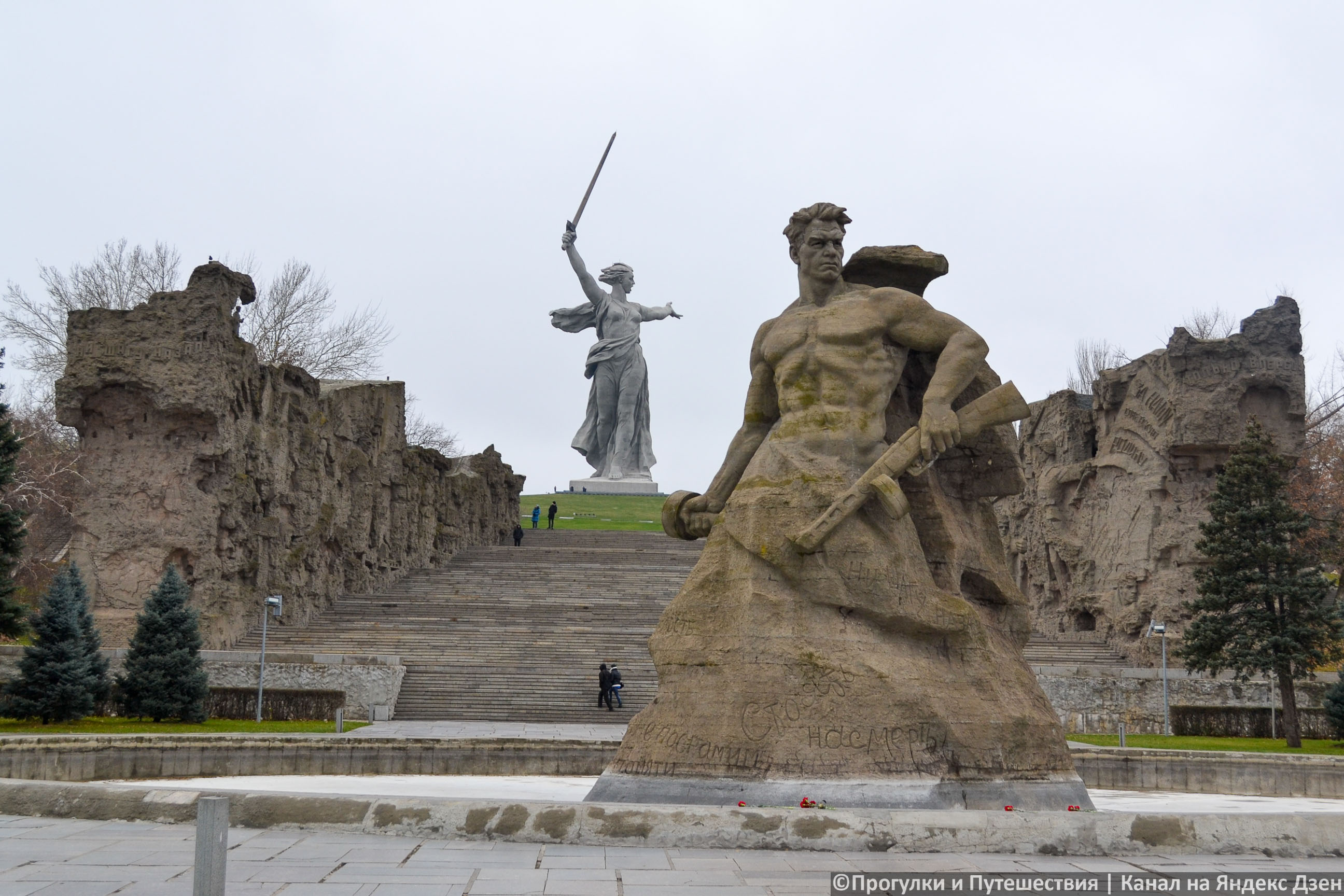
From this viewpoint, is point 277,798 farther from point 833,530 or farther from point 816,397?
point 816,397

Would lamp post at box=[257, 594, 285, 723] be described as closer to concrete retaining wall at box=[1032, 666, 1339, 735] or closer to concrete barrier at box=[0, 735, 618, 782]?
concrete barrier at box=[0, 735, 618, 782]

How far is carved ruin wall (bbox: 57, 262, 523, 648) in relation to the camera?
23250 millimetres

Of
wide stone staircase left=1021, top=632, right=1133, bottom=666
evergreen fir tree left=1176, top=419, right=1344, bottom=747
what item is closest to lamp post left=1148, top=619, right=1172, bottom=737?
evergreen fir tree left=1176, top=419, right=1344, bottom=747

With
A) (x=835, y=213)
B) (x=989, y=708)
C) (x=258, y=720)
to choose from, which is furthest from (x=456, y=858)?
(x=258, y=720)

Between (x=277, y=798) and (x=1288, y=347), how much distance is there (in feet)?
83.6

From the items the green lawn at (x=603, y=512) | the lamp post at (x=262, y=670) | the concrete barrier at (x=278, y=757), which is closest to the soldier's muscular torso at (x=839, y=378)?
the concrete barrier at (x=278, y=757)

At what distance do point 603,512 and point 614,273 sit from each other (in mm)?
10458

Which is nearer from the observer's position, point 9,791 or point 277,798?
point 277,798

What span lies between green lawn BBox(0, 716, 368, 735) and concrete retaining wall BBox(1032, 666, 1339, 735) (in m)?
12.2

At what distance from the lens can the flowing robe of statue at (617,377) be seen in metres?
53.5

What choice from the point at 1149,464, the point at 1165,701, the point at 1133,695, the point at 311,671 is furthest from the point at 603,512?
the point at 1165,701

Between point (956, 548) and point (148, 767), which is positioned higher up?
point (956, 548)

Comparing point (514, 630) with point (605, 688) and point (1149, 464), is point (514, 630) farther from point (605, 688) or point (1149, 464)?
point (1149, 464)

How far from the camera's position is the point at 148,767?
10.5 meters
